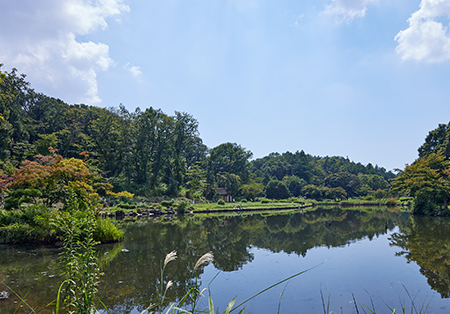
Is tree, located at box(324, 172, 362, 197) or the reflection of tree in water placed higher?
tree, located at box(324, 172, 362, 197)

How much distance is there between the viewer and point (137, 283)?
667cm

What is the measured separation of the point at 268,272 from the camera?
26.5ft

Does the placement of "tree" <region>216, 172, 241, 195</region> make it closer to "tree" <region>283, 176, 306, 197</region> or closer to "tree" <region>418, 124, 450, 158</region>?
"tree" <region>283, 176, 306, 197</region>

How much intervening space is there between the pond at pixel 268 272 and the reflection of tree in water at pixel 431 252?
0.03 metres

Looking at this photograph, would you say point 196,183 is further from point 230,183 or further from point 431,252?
point 431,252

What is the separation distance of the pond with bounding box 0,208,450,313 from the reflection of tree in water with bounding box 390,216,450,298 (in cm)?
3

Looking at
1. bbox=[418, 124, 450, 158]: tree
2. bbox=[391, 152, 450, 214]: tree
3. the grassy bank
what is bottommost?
the grassy bank

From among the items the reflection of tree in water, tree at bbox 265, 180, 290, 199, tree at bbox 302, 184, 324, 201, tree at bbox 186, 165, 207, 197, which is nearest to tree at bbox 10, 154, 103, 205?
the reflection of tree in water

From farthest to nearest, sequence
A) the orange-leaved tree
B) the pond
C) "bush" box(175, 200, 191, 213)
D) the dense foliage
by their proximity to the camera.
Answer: "bush" box(175, 200, 191, 213) → the dense foliage → the orange-leaved tree → the pond

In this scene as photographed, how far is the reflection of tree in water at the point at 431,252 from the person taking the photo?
7110 mm

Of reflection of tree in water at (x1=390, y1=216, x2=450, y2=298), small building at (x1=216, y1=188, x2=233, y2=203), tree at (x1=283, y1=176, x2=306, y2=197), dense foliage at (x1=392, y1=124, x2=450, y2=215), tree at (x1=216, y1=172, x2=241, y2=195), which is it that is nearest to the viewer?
reflection of tree in water at (x1=390, y1=216, x2=450, y2=298)

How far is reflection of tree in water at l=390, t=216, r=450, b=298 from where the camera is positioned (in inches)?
280

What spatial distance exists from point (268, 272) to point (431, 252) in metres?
6.68

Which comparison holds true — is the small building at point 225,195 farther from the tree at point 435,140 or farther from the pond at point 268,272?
the pond at point 268,272
